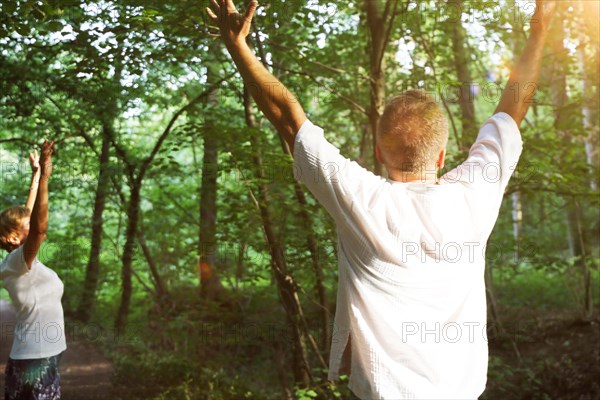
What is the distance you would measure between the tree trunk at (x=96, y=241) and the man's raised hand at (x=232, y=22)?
8.64 metres

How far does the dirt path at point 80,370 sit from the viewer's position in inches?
360

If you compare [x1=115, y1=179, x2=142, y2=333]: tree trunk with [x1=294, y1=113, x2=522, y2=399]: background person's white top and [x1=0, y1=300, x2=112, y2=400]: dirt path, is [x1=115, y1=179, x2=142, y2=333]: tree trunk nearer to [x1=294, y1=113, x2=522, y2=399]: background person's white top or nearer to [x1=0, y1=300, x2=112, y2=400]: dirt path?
[x1=0, y1=300, x2=112, y2=400]: dirt path

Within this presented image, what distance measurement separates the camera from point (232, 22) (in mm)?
2055

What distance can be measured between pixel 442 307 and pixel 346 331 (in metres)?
0.28

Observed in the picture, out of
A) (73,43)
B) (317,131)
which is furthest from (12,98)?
(317,131)

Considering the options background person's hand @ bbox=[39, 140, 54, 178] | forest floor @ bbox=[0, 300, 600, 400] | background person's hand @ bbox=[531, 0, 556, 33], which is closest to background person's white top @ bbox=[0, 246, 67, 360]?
background person's hand @ bbox=[39, 140, 54, 178]

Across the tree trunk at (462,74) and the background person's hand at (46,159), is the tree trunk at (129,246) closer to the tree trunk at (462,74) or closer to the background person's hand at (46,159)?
the tree trunk at (462,74)

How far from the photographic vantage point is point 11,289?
4145 mm

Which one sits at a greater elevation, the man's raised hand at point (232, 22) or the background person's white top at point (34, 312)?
the man's raised hand at point (232, 22)

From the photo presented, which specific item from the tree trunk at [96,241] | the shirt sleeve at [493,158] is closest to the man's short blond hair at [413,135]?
the shirt sleeve at [493,158]

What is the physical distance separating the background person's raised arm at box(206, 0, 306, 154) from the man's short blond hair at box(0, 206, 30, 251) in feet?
8.39

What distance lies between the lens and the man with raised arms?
1.76 m

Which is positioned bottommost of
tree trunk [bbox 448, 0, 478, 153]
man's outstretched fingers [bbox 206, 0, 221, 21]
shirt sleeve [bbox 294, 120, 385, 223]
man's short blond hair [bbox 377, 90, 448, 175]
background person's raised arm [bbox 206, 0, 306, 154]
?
shirt sleeve [bbox 294, 120, 385, 223]

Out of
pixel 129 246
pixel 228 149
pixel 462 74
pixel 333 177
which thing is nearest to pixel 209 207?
pixel 129 246
